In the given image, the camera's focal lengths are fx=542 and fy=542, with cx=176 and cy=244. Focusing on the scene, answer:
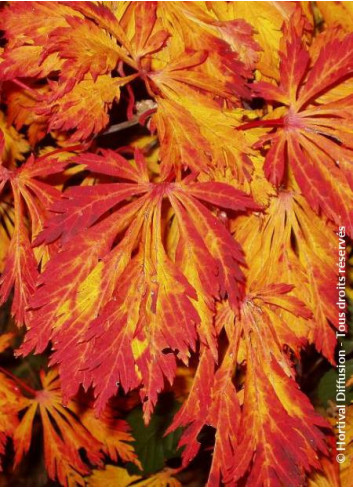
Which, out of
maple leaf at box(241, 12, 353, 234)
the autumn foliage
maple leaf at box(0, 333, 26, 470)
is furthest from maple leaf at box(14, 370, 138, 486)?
maple leaf at box(241, 12, 353, 234)

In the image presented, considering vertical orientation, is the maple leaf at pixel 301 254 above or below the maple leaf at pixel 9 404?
above

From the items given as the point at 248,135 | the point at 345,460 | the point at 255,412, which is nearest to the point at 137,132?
the point at 248,135

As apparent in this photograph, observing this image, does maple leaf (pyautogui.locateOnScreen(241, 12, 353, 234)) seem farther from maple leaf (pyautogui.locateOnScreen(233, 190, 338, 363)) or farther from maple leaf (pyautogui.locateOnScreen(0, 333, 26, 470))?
maple leaf (pyautogui.locateOnScreen(0, 333, 26, 470))

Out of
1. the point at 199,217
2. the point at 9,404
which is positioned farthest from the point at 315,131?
the point at 9,404

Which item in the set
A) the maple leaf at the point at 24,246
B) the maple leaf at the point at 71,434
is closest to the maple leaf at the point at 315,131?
the maple leaf at the point at 24,246

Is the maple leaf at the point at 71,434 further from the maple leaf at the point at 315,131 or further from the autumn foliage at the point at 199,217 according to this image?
the maple leaf at the point at 315,131

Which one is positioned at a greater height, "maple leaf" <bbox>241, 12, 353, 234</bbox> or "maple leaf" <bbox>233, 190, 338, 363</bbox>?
"maple leaf" <bbox>241, 12, 353, 234</bbox>
